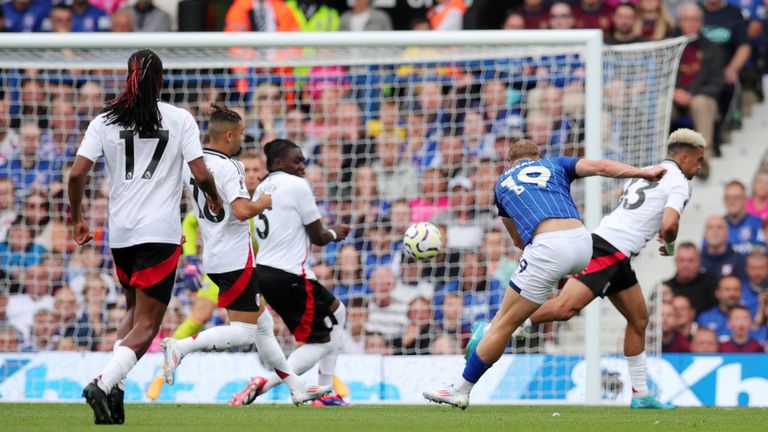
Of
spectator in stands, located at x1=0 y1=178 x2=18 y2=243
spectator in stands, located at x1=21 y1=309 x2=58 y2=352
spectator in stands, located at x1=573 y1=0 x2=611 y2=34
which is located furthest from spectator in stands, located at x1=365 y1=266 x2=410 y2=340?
spectator in stands, located at x1=573 y1=0 x2=611 y2=34

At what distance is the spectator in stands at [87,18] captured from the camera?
17250 mm

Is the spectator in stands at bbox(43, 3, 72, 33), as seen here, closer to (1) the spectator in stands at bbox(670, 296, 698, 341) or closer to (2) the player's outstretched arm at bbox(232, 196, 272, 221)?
(1) the spectator in stands at bbox(670, 296, 698, 341)

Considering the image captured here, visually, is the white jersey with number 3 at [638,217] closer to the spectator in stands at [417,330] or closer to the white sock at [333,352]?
the white sock at [333,352]

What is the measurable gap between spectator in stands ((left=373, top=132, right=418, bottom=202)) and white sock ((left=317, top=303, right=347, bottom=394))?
12.3 ft

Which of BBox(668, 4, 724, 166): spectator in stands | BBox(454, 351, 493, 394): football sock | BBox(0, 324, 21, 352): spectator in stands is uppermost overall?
BBox(668, 4, 724, 166): spectator in stands

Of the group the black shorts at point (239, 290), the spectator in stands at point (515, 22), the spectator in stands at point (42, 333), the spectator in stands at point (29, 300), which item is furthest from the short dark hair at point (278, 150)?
the spectator in stands at point (515, 22)

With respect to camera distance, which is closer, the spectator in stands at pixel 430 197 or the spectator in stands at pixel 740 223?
the spectator in stands at pixel 430 197

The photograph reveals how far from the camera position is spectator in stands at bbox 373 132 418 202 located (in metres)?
14.2

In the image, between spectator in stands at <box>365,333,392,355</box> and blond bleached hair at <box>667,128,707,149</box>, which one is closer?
blond bleached hair at <box>667,128,707,149</box>

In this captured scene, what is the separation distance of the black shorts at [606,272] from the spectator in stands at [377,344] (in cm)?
394

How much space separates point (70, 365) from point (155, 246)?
16.3 ft

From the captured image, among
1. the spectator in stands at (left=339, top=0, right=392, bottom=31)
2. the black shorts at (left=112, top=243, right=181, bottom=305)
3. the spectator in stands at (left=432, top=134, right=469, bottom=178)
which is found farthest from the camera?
the spectator in stands at (left=339, top=0, right=392, bottom=31)

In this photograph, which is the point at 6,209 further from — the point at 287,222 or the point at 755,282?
the point at 755,282

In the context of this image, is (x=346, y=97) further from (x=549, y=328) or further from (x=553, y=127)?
(x=549, y=328)
